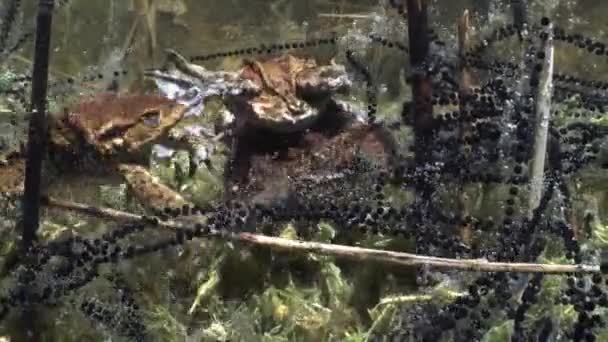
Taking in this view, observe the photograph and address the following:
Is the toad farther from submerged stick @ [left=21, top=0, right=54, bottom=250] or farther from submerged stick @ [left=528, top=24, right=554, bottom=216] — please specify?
submerged stick @ [left=528, top=24, right=554, bottom=216]

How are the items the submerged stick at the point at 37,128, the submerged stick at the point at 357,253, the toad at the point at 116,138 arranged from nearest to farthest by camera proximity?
1. the submerged stick at the point at 357,253
2. the submerged stick at the point at 37,128
3. the toad at the point at 116,138

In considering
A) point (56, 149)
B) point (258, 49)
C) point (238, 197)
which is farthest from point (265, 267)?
point (258, 49)

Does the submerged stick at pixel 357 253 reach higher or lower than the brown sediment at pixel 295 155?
lower

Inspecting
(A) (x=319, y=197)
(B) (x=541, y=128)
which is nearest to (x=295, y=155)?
(A) (x=319, y=197)

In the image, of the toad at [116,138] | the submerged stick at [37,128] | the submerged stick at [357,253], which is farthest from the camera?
the toad at [116,138]

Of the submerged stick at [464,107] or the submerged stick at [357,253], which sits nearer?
the submerged stick at [357,253]

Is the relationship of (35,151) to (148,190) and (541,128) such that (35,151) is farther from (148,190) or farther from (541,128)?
(541,128)

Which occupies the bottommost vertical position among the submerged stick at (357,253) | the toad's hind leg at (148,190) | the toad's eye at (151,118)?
the submerged stick at (357,253)

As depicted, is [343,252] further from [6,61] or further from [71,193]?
[6,61]

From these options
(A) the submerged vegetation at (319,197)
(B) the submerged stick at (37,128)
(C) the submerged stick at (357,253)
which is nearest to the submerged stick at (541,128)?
(A) the submerged vegetation at (319,197)

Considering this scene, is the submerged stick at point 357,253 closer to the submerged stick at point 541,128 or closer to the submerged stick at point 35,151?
the submerged stick at point 35,151
